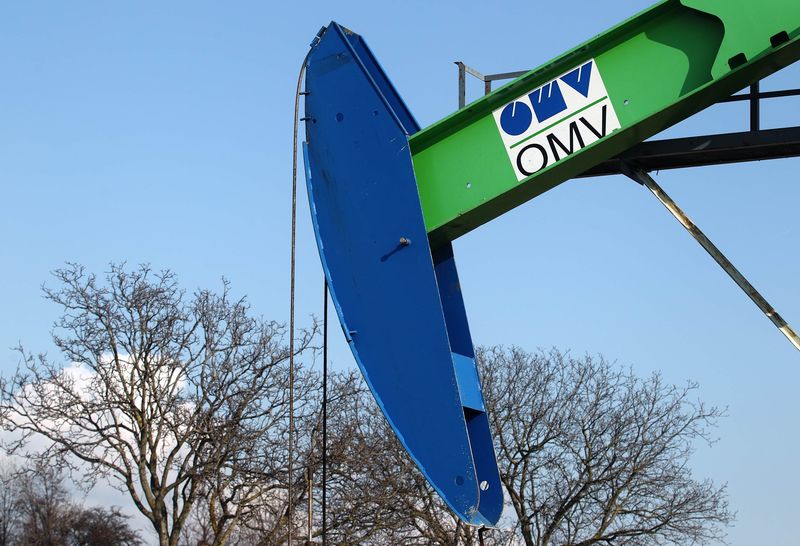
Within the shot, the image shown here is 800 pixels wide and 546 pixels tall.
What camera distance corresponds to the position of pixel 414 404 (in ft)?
20.1

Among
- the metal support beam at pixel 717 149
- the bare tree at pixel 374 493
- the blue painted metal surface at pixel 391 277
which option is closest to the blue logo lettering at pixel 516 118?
the blue painted metal surface at pixel 391 277

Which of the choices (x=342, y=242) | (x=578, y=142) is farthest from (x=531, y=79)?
(x=342, y=242)

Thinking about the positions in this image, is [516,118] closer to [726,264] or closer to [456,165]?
[456,165]

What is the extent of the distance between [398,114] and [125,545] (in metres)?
24.6

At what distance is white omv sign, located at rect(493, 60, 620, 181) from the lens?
251 inches

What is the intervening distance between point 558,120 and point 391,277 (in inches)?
50.6

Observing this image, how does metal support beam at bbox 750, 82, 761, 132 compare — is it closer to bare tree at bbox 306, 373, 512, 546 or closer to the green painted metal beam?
the green painted metal beam

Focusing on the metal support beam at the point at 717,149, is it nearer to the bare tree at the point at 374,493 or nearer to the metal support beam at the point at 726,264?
the metal support beam at the point at 726,264

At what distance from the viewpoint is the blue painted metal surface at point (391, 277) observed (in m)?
6.05

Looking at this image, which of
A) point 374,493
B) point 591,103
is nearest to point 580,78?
point 591,103

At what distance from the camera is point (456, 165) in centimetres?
661

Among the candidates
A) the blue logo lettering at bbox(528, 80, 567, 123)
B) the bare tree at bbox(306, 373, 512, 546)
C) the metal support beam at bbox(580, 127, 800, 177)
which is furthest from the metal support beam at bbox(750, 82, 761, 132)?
the bare tree at bbox(306, 373, 512, 546)

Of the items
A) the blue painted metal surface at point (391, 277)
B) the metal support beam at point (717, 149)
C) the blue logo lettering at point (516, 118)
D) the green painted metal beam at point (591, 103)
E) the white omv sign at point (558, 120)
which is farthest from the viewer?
the metal support beam at point (717, 149)

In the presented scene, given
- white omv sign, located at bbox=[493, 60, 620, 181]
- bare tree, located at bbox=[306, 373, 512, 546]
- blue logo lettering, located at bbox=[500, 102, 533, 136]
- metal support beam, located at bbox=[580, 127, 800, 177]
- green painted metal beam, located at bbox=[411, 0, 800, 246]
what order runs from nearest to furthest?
green painted metal beam, located at bbox=[411, 0, 800, 246]
white omv sign, located at bbox=[493, 60, 620, 181]
blue logo lettering, located at bbox=[500, 102, 533, 136]
metal support beam, located at bbox=[580, 127, 800, 177]
bare tree, located at bbox=[306, 373, 512, 546]
